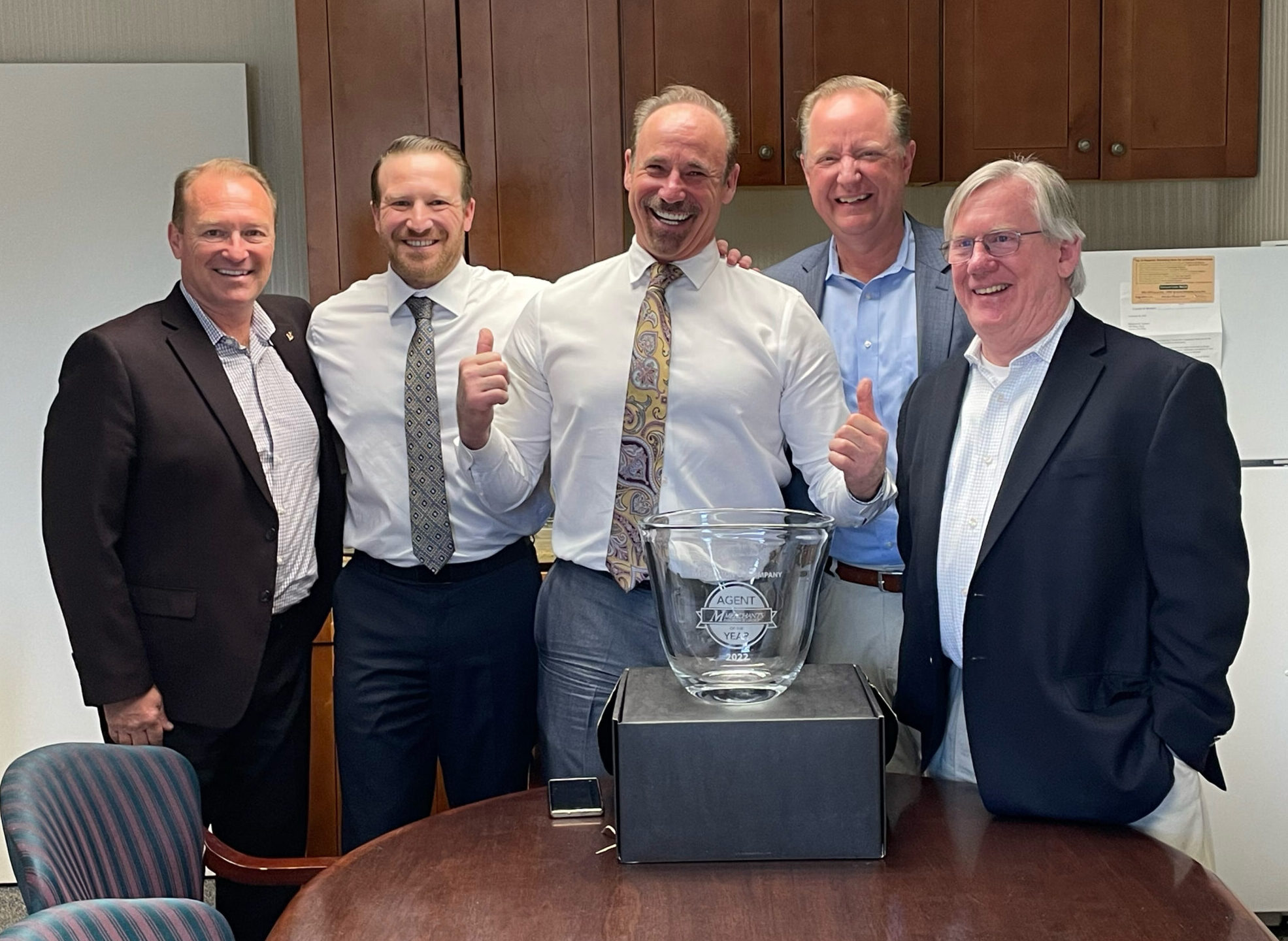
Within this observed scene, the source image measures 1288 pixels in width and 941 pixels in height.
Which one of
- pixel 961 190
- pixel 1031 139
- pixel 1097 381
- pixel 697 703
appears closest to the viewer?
pixel 697 703

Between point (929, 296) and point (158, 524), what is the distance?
1.36 meters

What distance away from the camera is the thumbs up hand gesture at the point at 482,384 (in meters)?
1.89

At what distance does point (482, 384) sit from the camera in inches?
74.4

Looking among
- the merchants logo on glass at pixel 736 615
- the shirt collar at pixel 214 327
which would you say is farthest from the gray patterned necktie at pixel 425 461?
the merchants logo on glass at pixel 736 615

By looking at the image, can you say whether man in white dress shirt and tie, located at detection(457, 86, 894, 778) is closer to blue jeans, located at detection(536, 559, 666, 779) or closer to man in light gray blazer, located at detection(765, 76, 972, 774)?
blue jeans, located at detection(536, 559, 666, 779)

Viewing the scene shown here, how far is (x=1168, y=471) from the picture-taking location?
152cm

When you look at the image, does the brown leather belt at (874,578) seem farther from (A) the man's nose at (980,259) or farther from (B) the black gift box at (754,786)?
(B) the black gift box at (754,786)

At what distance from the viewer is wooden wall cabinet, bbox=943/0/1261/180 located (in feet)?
10.4

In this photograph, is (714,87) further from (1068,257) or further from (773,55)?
(1068,257)

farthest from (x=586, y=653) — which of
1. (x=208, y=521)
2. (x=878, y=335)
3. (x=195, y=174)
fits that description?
(x=195, y=174)

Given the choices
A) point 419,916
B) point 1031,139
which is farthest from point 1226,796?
point 419,916

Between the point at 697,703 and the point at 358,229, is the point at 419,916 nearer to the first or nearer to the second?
the point at 697,703

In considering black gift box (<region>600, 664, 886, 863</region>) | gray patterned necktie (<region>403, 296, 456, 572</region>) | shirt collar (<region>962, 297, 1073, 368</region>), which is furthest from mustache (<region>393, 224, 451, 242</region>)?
black gift box (<region>600, 664, 886, 863</region>)

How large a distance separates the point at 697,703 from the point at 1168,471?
24.7 inches
